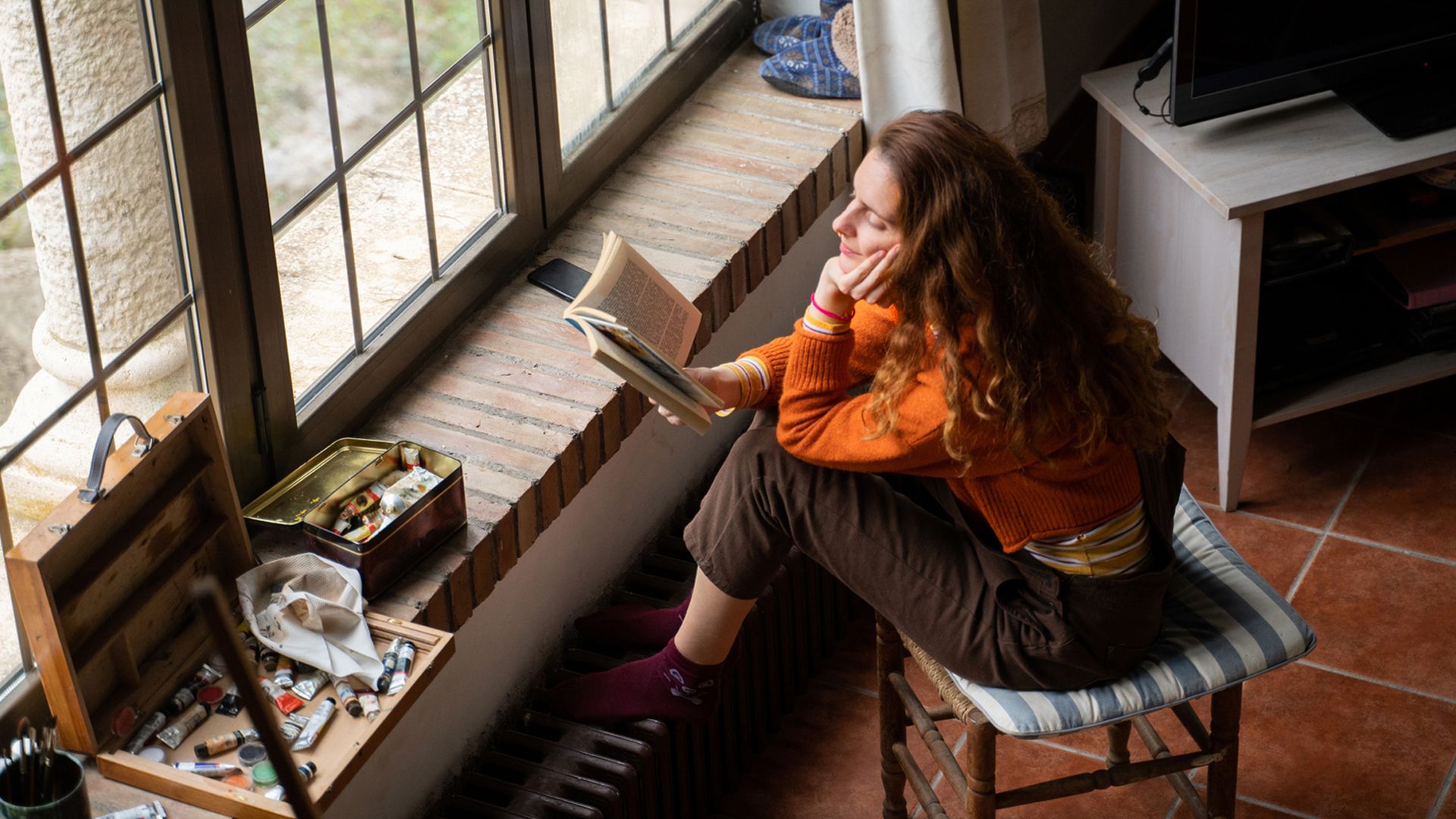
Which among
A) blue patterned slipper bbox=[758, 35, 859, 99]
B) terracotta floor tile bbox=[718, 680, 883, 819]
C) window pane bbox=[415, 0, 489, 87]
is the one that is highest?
window pane bbox=[415, 0, 489, 87]

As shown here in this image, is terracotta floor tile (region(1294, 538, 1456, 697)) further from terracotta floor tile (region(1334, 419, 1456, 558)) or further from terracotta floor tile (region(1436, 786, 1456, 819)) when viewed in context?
terracotta floor tile (region(1436, 786, 1456, 819))

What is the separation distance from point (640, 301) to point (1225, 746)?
2.78 ft

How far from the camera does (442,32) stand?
76.8 inches

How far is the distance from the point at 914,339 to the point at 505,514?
0.56 m

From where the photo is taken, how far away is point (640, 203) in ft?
7.84

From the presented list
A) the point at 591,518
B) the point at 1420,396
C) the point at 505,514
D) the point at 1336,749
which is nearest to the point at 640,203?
the point at 591,518

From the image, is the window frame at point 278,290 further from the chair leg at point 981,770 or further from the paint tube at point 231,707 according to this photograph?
the chair leg at point 981,770

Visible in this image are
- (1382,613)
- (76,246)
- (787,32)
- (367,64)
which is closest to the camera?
(76,246)

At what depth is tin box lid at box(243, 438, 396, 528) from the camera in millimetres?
1732

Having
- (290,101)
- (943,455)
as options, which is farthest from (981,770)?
(290,101)

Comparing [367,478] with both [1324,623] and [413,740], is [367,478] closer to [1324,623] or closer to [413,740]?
[413,740]

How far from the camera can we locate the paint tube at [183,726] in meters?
1.52

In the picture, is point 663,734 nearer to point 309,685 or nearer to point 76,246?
point 309,685

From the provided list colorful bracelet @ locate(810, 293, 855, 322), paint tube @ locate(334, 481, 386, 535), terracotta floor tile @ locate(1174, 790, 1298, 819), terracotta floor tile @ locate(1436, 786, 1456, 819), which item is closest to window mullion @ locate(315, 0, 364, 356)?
paint tube @ locate(334, 481, 386, 535)
